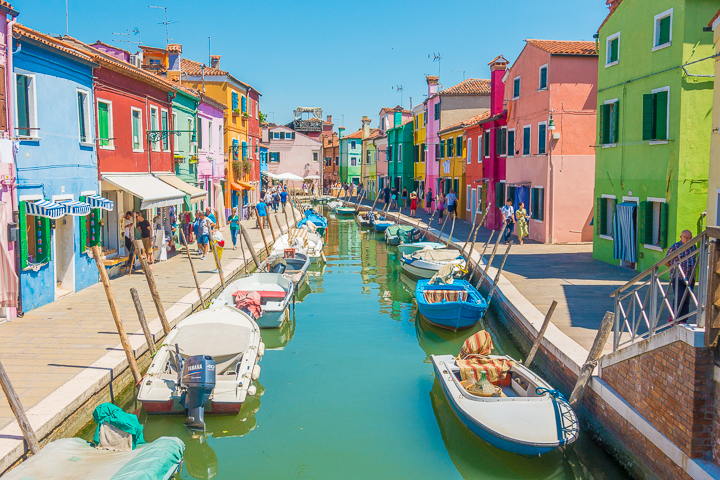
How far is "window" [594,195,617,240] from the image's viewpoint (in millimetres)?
18484

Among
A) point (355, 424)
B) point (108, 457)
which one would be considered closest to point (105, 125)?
point (355, 424)

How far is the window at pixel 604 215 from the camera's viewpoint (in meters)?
18.5

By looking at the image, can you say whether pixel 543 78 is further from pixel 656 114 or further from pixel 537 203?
pixel 656 114

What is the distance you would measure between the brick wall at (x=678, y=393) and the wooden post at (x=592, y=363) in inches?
36.2

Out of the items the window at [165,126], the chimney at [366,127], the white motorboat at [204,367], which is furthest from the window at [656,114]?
the chimney at [366,127]

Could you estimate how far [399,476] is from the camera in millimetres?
8094

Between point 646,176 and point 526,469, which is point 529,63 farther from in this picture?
point 526,469

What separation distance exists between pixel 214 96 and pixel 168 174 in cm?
1277

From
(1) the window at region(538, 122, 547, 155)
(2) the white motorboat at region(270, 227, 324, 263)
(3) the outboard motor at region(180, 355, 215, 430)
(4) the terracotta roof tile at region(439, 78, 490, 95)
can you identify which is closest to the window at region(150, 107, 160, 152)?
(2) the white motorboat at region(270, 227, 324, 263)

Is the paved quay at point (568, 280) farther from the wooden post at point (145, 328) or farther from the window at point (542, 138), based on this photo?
the wooden post at point (145, 328)

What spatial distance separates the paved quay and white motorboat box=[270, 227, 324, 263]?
245 inches

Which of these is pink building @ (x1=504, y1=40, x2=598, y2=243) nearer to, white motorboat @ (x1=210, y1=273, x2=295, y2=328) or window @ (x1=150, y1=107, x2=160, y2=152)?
white motorboat @ (x1=210, y1=273, x2=295, y2=328)

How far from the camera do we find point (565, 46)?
23156mm

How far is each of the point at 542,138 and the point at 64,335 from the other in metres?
18.0
